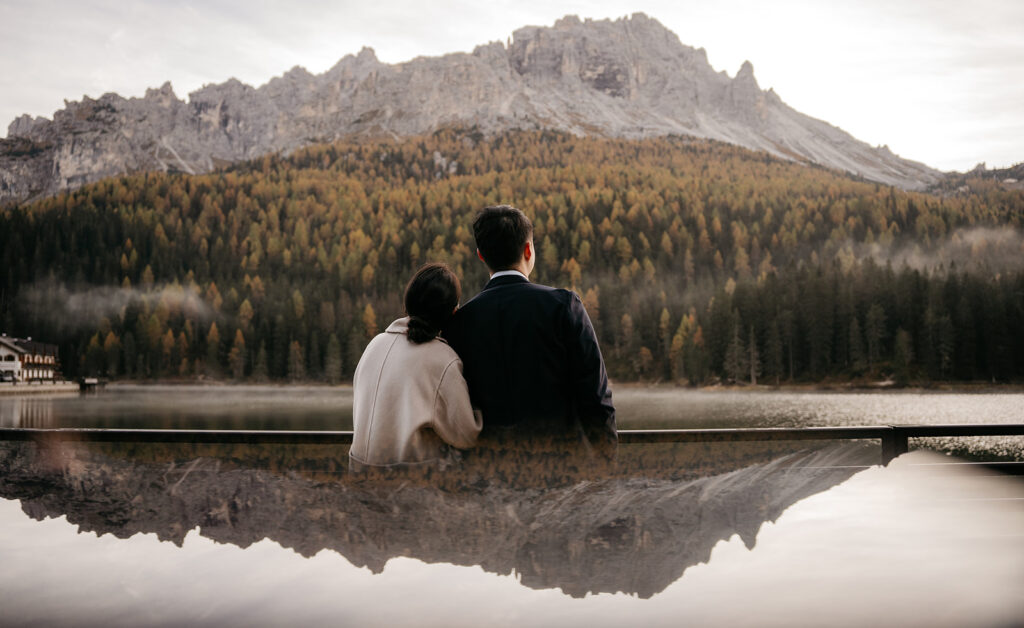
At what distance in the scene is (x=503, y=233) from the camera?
279 centimetres

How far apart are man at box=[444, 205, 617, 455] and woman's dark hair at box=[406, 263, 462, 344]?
8 centimetres

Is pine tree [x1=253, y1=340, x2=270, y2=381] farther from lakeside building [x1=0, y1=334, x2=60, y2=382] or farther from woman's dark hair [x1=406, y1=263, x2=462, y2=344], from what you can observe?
woman's dark hair [x1=406, y1=263, x2=462, y2=344]

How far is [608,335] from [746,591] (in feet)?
269

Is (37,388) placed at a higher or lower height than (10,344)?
lower

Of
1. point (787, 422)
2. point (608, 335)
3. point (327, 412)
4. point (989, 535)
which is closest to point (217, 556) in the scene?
point (989, 535)

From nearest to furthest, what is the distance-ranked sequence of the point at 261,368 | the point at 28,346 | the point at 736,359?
the point at 736,359
the point at 261,368
the point at 28,346

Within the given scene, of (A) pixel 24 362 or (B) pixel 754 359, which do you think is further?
(A) pixel 24 362

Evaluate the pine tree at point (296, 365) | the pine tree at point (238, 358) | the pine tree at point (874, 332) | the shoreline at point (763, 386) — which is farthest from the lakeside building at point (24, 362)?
the pine tree at point (874, 332)

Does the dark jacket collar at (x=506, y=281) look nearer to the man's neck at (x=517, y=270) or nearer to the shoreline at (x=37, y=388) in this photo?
the man's neck at (x=517, y=270)

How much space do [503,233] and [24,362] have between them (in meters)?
94.9

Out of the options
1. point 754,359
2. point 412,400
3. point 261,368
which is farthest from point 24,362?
point 412,400

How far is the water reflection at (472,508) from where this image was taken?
284 cm

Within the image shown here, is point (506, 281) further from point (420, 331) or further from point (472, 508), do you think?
point (472, 508)

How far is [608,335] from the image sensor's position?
8406 centimetres
